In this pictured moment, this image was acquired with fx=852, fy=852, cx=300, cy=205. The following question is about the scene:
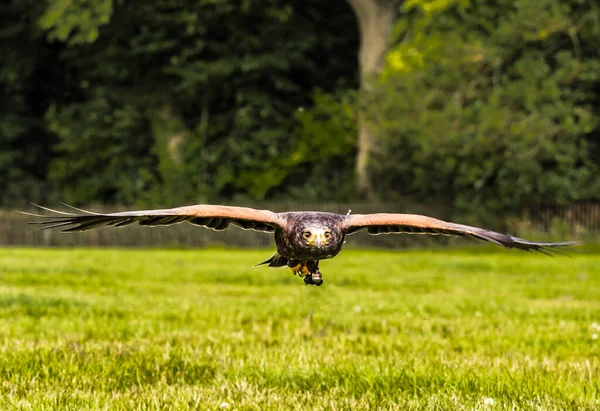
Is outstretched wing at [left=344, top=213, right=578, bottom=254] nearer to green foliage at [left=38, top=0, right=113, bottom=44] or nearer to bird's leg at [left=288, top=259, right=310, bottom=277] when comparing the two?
bird's leg at [left=288, top=259, right=310, bottom=277]

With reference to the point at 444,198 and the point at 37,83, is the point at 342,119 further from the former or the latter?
the point at 37,83

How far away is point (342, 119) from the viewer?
30781 millimetres

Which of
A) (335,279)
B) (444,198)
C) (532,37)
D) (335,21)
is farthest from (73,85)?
(335,279)

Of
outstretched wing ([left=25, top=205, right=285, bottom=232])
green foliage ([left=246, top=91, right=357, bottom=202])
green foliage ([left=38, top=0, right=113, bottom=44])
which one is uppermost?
green foliage ([left=38, top=0, right=113, bottom=44])

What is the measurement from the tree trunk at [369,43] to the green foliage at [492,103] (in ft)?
4.51

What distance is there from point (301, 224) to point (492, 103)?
2317 cm

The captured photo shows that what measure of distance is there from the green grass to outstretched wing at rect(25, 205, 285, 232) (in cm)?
141

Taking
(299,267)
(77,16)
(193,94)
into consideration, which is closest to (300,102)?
(193,94)

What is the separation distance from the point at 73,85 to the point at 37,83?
189 cm

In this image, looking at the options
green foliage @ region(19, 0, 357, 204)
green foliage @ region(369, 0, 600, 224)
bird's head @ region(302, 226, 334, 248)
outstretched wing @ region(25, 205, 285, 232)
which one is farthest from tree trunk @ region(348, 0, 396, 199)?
bird's head @ region(302, 226, 334, 248)

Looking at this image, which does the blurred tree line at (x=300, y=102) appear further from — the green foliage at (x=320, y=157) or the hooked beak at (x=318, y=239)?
the hooked beak at (x=318, y=239)

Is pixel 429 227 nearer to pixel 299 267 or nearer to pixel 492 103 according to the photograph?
pixel 299 267

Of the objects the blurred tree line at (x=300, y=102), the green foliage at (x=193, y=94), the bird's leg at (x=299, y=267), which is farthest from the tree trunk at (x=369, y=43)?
the bird's leg at (x=299, y=267)

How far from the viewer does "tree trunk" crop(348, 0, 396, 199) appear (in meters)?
30.1
